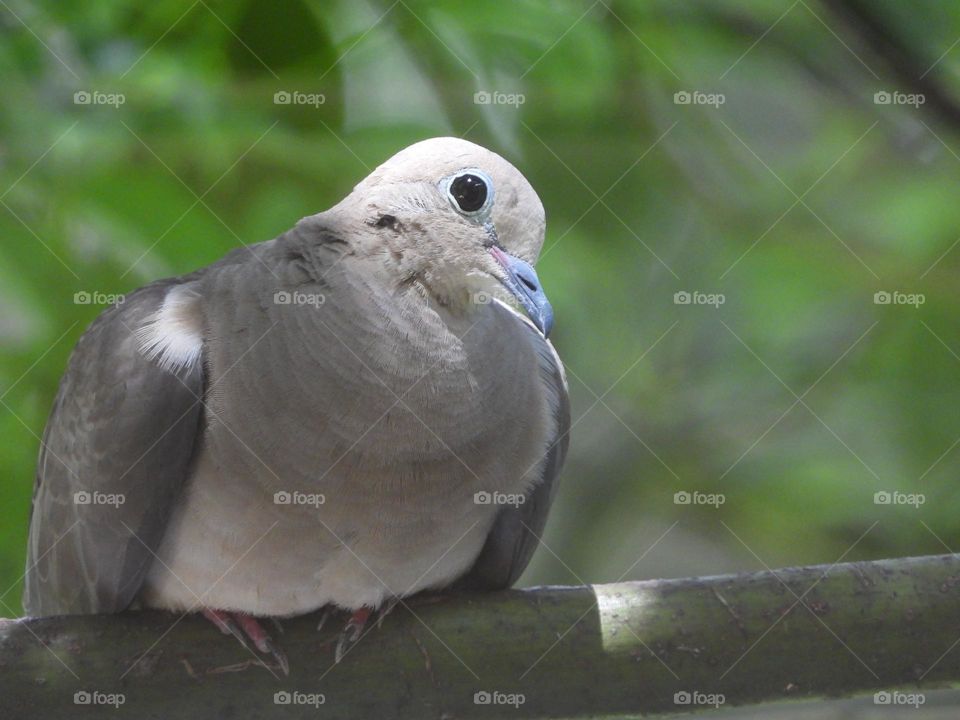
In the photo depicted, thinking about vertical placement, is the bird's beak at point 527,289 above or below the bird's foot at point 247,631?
above

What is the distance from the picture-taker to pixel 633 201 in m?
4.53

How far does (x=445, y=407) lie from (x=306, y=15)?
136 cm

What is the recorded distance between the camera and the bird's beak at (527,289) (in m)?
2.98

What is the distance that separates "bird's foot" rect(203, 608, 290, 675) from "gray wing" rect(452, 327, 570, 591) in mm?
650

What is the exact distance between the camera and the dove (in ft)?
9.72

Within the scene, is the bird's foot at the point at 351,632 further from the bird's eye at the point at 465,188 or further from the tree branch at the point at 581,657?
the bird's eye at the point at 465,188

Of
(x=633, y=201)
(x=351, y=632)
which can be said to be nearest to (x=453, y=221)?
(x=351, y=632)

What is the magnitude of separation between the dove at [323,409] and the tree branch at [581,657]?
16 cm

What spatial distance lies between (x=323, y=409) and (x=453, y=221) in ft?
1.95

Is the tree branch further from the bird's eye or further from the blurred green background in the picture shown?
the blurred green background

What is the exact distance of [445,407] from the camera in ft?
9.90

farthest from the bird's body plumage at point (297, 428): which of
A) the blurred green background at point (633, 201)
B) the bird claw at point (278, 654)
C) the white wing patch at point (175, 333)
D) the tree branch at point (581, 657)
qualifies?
the blurred green background at point (633, 201)

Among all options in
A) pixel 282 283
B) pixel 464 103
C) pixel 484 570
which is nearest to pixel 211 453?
pixel 282 283

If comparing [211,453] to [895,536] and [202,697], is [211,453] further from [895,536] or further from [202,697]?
[895,536]
